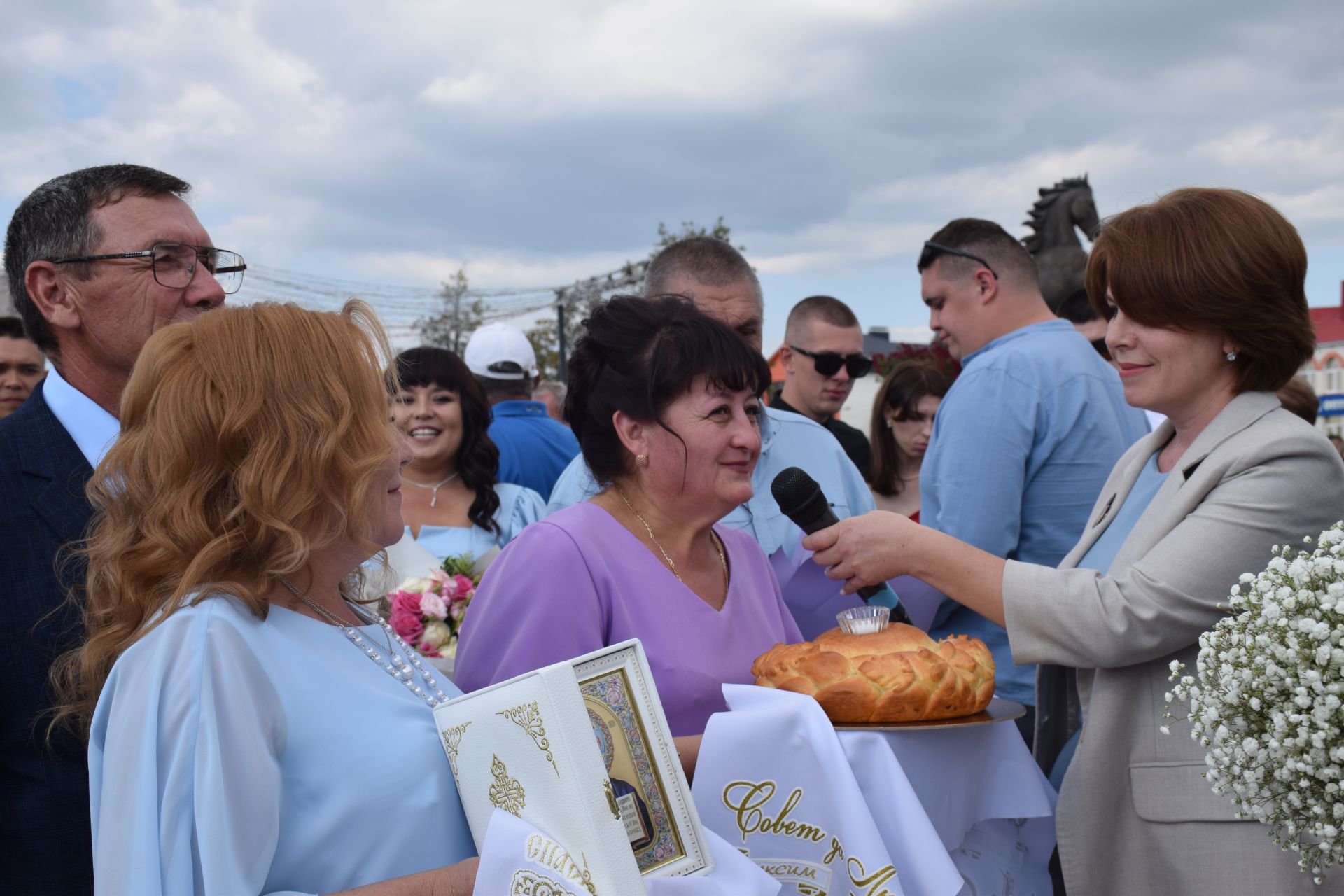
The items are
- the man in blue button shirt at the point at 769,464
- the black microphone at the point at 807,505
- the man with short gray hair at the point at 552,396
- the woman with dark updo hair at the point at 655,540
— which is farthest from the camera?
the man with short gray hair at the point at 552,396

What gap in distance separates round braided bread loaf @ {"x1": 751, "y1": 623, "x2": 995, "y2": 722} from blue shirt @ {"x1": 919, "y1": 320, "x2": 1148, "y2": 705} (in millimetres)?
1328

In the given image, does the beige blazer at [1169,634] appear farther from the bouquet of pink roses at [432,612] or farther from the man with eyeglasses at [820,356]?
the man with eyeglasses at [820,356]

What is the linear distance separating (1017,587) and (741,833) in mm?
907

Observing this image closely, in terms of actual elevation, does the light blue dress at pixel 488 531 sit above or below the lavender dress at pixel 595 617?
below

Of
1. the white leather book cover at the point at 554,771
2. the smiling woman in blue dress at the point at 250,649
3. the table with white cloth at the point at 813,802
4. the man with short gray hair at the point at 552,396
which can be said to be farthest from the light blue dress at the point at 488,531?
the man with short gray hair at the point at 552,396

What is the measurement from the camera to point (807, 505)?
285 cm

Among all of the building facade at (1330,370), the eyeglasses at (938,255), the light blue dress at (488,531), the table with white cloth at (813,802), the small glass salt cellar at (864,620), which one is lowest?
the building facade at (1330,370)

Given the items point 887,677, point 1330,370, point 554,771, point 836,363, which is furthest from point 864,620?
point 1330,370

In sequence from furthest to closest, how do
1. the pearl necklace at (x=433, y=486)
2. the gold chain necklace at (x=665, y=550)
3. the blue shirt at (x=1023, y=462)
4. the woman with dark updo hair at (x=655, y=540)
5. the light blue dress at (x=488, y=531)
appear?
the pearl necklace at (x=433, y=486) → the light blue dress at (x=488, y=531) → the blue shirt at (x=1023, y=462) → the gold chain necklace at (x=665, y=550) → the woman with dark updo hair at (x=655, y=540)

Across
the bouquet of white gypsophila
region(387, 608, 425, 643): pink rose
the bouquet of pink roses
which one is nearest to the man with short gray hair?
the bouquet of pink roses

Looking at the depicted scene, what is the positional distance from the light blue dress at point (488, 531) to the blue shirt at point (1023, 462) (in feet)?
6.49

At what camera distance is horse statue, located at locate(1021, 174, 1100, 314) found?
948 cm

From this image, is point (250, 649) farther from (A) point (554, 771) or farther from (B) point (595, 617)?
(B) point (595, 617)

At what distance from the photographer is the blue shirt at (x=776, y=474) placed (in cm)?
341
